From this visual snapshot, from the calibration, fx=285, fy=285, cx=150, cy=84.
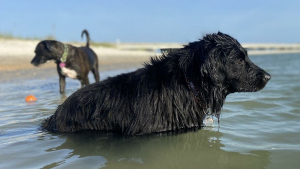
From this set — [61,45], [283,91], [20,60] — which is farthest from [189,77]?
[20,60]

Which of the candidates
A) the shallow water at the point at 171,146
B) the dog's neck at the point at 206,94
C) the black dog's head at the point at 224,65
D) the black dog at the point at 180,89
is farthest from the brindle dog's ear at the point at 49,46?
the dog's neck at the point at 206,94

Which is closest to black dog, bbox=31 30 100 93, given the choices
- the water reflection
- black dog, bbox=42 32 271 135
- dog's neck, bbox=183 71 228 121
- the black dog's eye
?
A: black dog, bbox=42 32 271 135

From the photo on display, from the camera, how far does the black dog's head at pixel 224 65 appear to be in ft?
10.8

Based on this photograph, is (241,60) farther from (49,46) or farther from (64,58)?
(49,46)

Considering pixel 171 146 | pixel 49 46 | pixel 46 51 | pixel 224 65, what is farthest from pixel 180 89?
pixel 46 51

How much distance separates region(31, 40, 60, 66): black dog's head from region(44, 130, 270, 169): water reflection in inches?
206

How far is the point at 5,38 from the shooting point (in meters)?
18.6

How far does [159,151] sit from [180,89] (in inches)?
32.4

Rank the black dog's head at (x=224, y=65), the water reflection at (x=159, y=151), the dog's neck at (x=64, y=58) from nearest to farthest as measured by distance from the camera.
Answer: the water reflection at (x=159, y=151)
the black dog's head at (x=224, y=65)
the dog's neck at (x=64, y=58)

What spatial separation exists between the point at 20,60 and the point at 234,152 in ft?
44.7

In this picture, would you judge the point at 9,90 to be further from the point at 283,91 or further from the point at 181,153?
the point at 283,91

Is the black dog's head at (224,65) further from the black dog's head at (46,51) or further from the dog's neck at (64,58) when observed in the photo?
the black dog's head at (46,51)

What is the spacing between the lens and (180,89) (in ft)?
11.3

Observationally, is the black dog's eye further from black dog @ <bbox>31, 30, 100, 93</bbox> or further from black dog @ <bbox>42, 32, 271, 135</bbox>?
black dog @ <bbox>31, 30, 100, 93</bbox>
